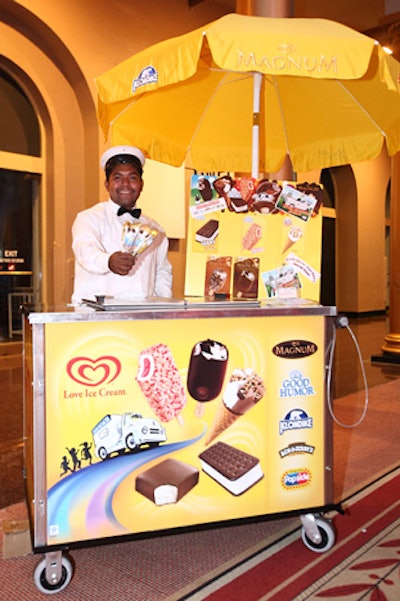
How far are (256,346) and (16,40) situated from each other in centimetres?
648

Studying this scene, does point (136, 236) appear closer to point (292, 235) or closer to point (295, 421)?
point (292, 235)

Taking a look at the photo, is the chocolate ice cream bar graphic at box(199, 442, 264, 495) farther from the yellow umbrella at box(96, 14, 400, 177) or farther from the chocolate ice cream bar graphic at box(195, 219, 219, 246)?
the yellow umbrella at box(96, 14, 400, 177)

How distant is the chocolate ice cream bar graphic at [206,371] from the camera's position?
2.03 metres

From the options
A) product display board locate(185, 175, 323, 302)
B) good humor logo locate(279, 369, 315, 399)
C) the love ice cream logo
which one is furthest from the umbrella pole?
the love ice cream logo

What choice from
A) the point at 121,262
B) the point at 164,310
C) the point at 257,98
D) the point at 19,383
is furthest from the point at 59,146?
the point at 164,310

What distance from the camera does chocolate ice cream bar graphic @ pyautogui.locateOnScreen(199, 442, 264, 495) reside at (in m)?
2.07

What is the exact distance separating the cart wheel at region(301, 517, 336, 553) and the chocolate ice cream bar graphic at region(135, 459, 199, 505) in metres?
0.56

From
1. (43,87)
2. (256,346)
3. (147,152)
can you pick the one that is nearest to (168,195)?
(43,87)

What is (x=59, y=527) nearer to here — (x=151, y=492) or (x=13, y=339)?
(x=151, y=492)

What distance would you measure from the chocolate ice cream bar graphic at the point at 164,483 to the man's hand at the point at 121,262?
2.48ft

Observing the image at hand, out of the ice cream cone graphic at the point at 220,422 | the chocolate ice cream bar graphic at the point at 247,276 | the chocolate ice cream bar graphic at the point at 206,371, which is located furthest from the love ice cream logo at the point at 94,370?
the chocolate ice cream bar graphic at the point at 247,276

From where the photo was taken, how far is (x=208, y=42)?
2.42 metres

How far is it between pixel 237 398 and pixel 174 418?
0.82 ft

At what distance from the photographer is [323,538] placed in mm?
2199
